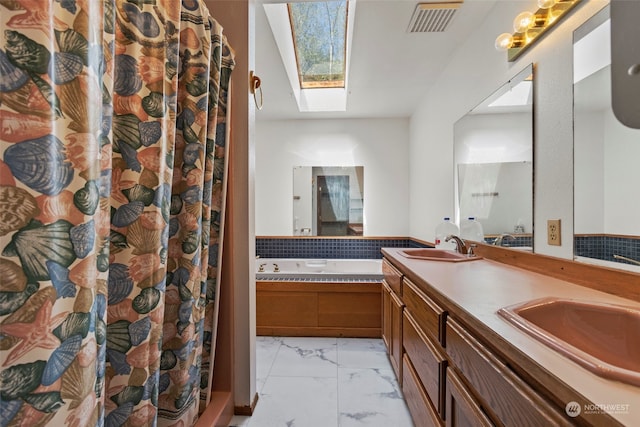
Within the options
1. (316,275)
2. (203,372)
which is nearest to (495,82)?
(316,275)

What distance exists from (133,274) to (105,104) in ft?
1.74

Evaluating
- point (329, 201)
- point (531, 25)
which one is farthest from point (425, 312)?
point (329, 201)

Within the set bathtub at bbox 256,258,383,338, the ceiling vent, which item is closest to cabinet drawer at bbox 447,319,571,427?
bathtub at bbox 256,258,383,338

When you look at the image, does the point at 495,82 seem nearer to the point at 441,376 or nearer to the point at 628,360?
the point at 628,360

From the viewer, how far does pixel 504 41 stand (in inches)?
63.2

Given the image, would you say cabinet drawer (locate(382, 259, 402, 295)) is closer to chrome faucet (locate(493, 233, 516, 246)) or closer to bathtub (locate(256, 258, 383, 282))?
chrome faucet (locate(493, 233, 516, 246))

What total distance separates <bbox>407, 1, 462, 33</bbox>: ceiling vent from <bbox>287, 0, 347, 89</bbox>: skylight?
0.50 metres

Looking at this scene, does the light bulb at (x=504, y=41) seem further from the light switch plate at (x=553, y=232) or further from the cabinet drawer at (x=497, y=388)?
the cabinet drawer at (x=497, y=388)

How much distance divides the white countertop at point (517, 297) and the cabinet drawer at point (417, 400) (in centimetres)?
53

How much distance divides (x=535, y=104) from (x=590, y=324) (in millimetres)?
1148

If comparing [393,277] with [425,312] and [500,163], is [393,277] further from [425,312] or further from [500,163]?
[500,163]

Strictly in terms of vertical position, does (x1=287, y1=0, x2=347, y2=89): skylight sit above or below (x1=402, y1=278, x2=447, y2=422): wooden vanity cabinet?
above

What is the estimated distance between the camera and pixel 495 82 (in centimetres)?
182

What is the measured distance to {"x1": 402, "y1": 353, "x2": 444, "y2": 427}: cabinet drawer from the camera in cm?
119
